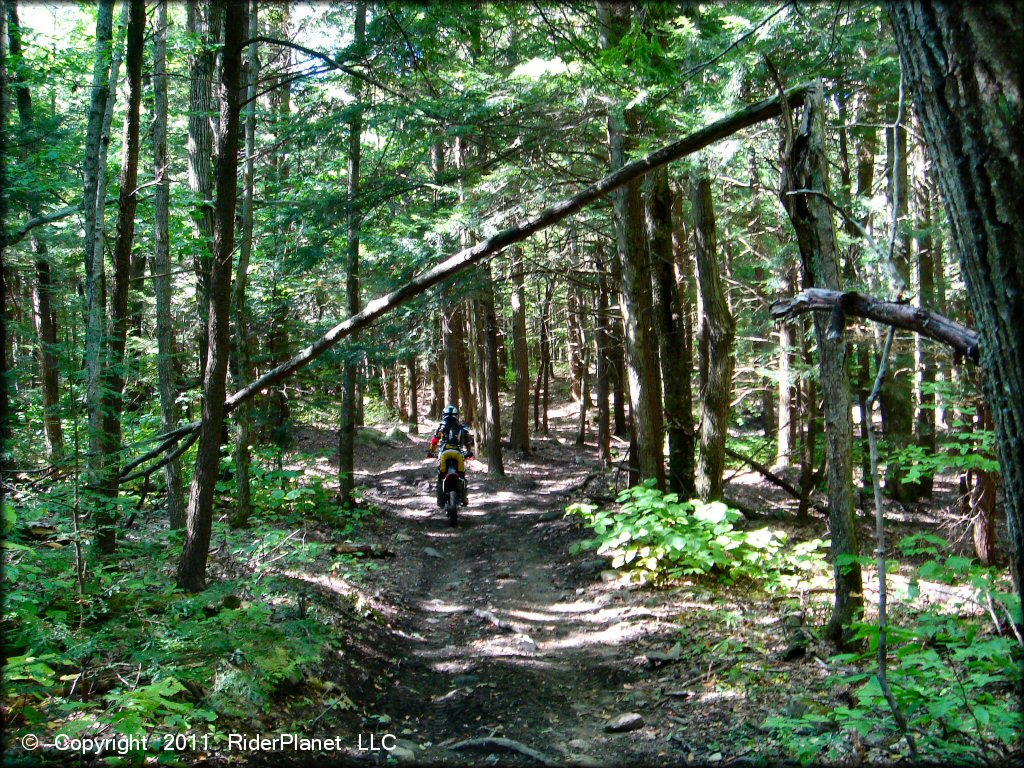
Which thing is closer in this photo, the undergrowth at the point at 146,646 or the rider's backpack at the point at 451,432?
the undergrowth at the point at 146,646

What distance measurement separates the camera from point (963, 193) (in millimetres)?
2033

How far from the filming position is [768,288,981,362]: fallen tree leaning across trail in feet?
7.46

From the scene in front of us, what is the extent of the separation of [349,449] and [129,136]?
7475 millimetres

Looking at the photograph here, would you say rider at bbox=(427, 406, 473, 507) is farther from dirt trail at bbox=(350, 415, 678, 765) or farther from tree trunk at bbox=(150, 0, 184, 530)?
tree trunk at bbox=(150, 0, 184, 530)

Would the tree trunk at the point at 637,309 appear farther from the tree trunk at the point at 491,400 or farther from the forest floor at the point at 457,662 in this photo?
A: the tree trunk at the point at 491,400

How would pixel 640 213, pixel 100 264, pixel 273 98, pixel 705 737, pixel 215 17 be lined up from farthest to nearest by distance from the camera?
pixel 273 98
pixel 640 213
pixel 215 17
pixel 100 264
pixel 705 737

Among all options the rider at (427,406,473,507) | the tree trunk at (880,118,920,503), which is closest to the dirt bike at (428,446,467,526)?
the rider at (427,406,473,507)

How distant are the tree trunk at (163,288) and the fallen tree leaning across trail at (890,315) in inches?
287

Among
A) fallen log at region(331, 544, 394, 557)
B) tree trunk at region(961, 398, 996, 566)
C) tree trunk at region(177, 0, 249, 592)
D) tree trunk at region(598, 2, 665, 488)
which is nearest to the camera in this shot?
tree trunk at region(177, 0, 249, 592)

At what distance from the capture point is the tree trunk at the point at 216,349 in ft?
17.1

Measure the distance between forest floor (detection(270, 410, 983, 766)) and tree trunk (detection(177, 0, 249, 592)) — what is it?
1.82 metres

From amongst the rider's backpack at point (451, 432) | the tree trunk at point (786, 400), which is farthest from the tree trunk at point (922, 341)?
the rider's backpack at point (451, 432)

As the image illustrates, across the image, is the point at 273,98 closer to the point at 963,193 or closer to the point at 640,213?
the point at 640,213

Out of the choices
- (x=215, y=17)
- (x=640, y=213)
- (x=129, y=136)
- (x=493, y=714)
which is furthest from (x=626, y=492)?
(x=215, y=17)
